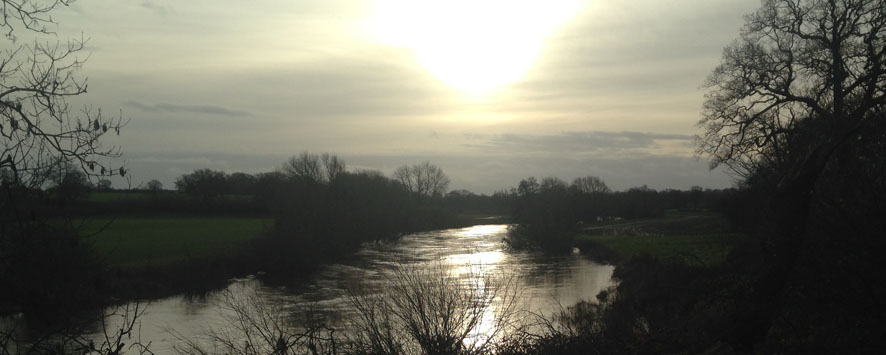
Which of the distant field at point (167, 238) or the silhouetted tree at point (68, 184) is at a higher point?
the silhouetted tree at point (68, 184)

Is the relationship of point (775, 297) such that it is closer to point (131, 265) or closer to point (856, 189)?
point (856, 189)

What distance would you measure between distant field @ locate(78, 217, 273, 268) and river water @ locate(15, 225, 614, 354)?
5.28 metres

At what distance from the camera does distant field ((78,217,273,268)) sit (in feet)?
115

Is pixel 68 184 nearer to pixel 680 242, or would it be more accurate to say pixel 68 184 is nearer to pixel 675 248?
pixel 675 248

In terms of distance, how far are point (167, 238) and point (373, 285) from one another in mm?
29741

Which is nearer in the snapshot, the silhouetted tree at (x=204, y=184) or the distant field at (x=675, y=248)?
the distant field at (x=675, y=248)

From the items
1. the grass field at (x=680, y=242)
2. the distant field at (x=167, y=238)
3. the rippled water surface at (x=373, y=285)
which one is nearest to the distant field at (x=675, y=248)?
the grass field at (x=680, y=242)

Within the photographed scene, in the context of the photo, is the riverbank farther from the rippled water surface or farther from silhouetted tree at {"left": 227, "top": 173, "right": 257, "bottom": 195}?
silhouetted tree at {"left": 227, "top": 173, "right": 257, "bottom": 195}

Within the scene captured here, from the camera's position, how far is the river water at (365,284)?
2039 centimetres

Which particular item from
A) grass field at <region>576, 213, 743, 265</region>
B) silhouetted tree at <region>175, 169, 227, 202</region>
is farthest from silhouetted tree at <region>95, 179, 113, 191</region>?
silhouetted tree at <region>175, 169, 227, 202</region>

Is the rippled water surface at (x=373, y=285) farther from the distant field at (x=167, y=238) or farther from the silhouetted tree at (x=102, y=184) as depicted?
the silhouetted tree at (x=102, y=184)

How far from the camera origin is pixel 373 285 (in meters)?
20.8

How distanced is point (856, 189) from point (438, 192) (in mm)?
106487

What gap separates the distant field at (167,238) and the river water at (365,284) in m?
5.28
